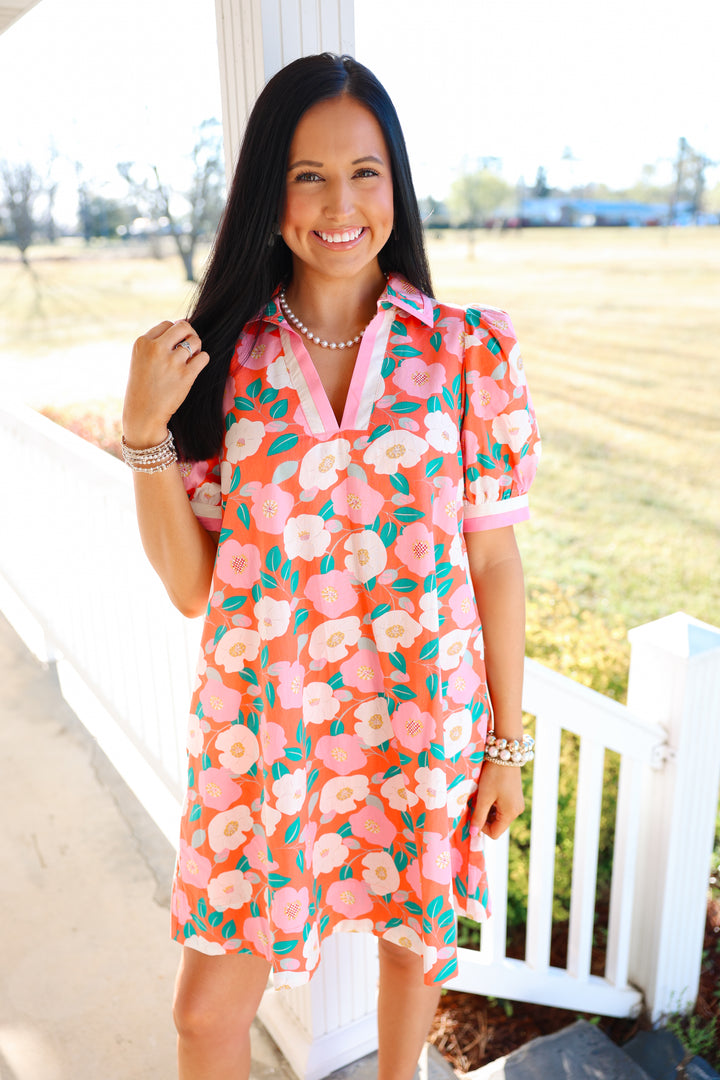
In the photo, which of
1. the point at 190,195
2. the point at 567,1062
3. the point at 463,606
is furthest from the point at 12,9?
the point at 190,195

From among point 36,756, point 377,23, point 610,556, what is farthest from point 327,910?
point 377,23

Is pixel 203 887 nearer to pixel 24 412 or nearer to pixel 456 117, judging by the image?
pixel 24 412

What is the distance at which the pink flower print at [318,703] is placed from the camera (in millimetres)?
1242

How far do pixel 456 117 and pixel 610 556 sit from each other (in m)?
5.51

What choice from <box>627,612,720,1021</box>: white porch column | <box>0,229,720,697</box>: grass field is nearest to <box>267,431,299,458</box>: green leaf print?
<box>627,612,720,1021</box>: white porch column

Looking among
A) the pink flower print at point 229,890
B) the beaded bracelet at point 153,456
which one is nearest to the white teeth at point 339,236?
the beaded bracelet at point 153,456

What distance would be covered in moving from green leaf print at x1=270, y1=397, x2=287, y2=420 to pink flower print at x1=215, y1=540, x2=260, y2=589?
0.55 ft

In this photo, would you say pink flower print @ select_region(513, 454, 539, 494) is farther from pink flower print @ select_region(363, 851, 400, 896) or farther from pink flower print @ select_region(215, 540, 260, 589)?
pink flower print @ select_region(363, 851, 400, 896)

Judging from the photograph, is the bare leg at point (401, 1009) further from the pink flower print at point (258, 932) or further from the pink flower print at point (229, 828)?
the pink flower print at point (229, 828)

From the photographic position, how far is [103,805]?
265 centimetres

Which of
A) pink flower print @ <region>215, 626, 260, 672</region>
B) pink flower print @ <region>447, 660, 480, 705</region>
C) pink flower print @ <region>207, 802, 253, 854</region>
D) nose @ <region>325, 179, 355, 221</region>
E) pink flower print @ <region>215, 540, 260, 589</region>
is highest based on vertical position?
nose @ <region>325, 179, 355, 221</region>

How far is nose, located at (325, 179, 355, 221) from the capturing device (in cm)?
113

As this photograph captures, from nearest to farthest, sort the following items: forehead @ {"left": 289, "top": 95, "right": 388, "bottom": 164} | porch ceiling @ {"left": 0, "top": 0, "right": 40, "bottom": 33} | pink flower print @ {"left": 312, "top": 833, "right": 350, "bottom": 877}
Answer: forehead @ {"left": 289, "top": 95, "right": 388, "bottom": 164}, pink flower print @ {"left": 312, "top": 833, "right": 350, "bottom": 877}, porch ceiling @ {"left": 0, "top": 0, "right": 40, "bottom": 33}

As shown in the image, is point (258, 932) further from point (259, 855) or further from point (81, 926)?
point (81, 926)
